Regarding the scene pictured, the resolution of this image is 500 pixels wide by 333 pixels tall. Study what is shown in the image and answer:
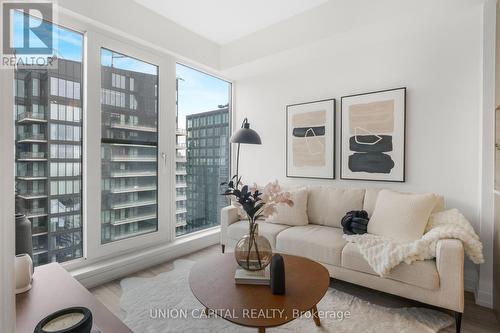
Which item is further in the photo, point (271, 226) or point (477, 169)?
point (271, 226)

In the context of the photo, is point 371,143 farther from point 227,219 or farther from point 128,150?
point 128,150

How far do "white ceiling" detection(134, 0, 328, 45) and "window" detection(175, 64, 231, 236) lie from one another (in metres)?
0.60

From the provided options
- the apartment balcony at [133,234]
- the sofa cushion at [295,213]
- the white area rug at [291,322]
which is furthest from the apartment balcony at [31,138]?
the sofa cushion at [295,213]

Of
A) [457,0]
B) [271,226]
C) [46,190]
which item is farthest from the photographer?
[271,226]

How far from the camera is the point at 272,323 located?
1175mm

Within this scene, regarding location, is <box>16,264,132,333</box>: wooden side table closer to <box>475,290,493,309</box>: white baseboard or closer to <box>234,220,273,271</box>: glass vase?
<box>234,220,273,271</box>: glass vase

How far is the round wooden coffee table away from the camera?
122cm

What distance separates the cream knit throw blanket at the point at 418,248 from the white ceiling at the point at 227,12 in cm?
237

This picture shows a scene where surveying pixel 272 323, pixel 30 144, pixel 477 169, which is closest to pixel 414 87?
pixel 477 169

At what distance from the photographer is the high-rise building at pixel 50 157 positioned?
2127 millimetres

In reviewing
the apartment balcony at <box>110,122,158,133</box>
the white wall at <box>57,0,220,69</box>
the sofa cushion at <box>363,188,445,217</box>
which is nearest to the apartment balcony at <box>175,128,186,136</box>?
the apartment balcony at <box>110,122,158,133</box>

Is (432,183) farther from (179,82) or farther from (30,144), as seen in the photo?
(30,144)

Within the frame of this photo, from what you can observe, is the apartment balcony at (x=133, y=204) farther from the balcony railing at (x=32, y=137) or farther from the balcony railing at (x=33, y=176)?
the balcony railing at (x=32, y=137)

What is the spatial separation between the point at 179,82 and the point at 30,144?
5.72ft
